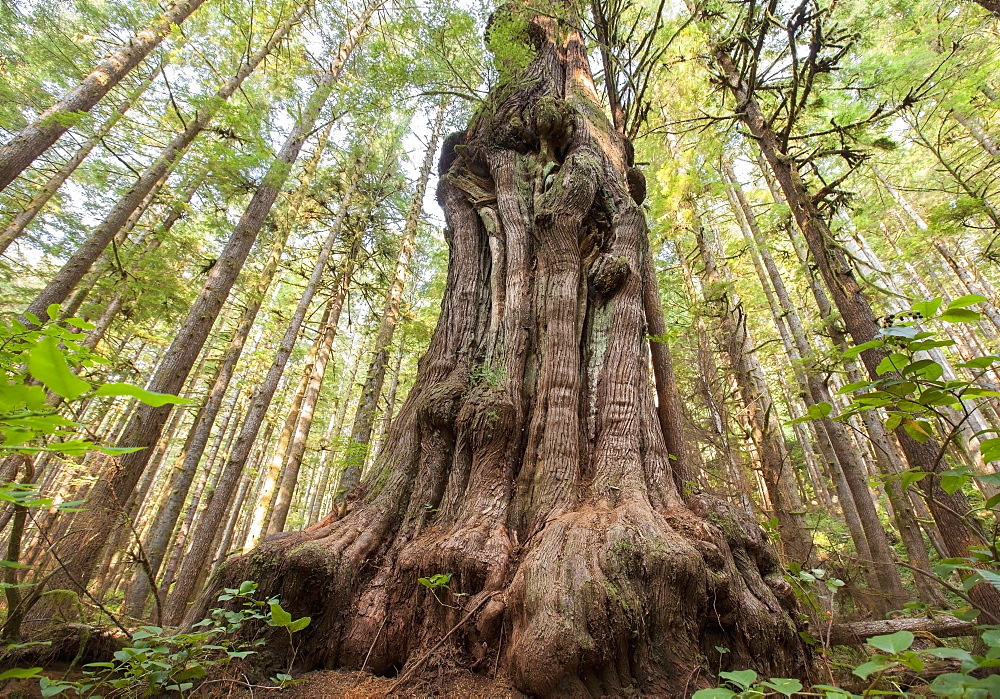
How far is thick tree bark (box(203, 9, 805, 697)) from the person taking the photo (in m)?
2.25

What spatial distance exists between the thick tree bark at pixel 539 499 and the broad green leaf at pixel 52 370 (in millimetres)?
2086

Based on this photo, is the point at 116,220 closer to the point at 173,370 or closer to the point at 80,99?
the point at 80,99

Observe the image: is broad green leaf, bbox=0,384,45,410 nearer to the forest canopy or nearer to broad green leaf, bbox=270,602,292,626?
the forest canopy

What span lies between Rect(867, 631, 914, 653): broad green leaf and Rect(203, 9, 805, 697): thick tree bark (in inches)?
47.0

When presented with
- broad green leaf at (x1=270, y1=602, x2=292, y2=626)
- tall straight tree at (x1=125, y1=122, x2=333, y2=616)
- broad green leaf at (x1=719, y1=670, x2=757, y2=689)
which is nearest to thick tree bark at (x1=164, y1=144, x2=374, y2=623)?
tall straight tree at (x1=125, y1=122, x2=333, y2=616)

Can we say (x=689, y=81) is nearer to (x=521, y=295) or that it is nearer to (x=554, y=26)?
(x=554, y=26)

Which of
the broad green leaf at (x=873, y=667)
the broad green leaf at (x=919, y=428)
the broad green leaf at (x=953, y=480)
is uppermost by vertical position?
the broad green leaf at (x=919, y=428)

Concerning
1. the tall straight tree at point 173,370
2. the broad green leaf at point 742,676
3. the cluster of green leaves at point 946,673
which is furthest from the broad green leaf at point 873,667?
the tall straight tree at point 173,370

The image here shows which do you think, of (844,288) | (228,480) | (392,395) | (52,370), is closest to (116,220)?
(228,480)

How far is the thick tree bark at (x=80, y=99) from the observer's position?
18.4 ft

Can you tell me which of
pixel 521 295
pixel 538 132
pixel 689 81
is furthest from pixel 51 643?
pixel 689 81

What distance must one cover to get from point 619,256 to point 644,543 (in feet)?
8.20

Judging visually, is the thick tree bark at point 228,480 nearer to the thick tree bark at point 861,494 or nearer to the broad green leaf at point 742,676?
the broad green leaf at point 742,676

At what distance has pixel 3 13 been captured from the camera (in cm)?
778
